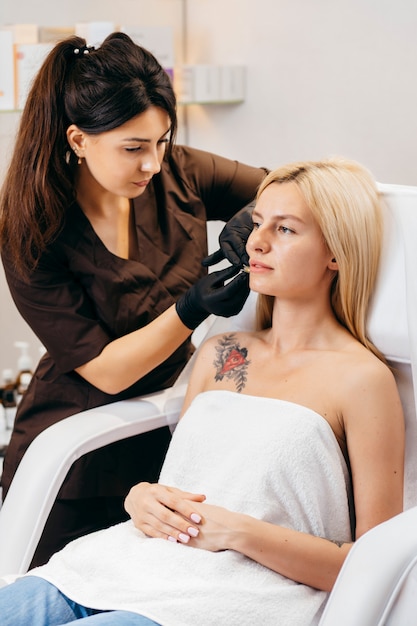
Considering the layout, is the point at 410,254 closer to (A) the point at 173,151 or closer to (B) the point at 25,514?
(A) the point at 173,151

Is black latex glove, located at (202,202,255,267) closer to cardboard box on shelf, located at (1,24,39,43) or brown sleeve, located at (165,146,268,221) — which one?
brown sleeve, located at (165,146,268,221)

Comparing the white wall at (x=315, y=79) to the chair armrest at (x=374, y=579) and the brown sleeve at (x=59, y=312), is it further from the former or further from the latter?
the chair armrest at (x=374, y=579)

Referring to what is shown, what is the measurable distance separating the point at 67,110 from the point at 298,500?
33.3 inches

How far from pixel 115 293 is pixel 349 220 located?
1.78ft

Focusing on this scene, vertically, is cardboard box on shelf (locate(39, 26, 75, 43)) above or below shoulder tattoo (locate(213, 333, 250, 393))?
above

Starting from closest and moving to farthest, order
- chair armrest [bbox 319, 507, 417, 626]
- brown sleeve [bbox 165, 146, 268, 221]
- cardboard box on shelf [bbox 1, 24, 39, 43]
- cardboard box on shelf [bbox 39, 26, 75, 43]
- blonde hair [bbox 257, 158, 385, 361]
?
chair armrest [bbox 319, 507, 417, 626]
blonde hair [bbox 257, 158, 385, 361]
brown sleeve [bbox 165, 146, 268, 221]
cardboard box on shelf [bbox 1, 24, 39, 43]
cardboard box on shelf [bbox 39, 26, 75, 43]

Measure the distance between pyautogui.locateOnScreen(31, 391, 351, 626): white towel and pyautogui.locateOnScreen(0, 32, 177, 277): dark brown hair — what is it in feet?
1.62

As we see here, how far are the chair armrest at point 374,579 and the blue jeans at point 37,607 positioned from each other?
13.0 inches

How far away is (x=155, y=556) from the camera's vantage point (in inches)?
54.2

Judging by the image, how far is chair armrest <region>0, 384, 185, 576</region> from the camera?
155 centimetres

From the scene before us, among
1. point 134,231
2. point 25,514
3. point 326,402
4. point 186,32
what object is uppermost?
point 186,32

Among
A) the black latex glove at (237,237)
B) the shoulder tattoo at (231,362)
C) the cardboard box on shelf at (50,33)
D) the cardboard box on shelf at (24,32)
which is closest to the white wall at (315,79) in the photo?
the cardboard box on shelf at (50,33)

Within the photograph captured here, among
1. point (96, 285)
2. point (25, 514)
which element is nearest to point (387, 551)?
point (25, 514)

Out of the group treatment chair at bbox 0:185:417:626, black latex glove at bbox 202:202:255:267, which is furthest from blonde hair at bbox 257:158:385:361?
black latex glove at bbox 202:202:255:267
